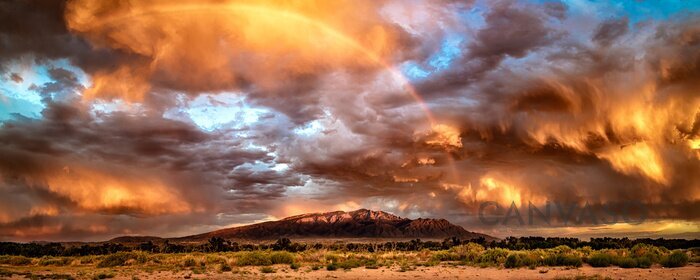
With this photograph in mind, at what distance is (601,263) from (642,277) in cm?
1006

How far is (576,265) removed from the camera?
4266 cm

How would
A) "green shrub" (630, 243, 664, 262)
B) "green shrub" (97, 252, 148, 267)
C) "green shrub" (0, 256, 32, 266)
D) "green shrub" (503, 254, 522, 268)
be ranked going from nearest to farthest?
"green shrub" (630, 243, 664, 262), "green shrub" (503, 254, 522, 268), "green shrub" (97, 252, 148, 267), "green shrub" (0, 256, 32, 266)

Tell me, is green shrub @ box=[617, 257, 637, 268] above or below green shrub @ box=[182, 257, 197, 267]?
below

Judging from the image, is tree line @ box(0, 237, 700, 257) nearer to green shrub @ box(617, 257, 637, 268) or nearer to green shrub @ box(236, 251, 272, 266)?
green shrub @ box(236, 251, 272, 266)

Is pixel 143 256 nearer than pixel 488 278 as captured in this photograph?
No

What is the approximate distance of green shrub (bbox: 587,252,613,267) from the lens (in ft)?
142

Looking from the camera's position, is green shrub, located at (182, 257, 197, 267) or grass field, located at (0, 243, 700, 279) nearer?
grass field, located at (0, 243, 700, 279)

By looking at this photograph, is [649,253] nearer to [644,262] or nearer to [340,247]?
[644,262]

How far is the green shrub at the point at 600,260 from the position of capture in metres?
43.2

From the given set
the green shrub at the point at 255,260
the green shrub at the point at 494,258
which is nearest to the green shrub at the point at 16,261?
the green shrub at the point at 255,260

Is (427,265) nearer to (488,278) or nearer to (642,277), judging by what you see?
(488,278)

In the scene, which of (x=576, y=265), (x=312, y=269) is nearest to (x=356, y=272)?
(x=312, y=269)

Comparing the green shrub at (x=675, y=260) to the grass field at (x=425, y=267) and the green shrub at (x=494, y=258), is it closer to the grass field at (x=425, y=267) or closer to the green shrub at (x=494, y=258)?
the grass field at (x=425, y=267)

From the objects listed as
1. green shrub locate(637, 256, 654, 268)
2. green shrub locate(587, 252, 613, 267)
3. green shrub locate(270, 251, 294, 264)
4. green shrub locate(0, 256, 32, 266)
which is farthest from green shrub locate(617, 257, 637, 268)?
green shrub locate(0, 256, 32, 266)
